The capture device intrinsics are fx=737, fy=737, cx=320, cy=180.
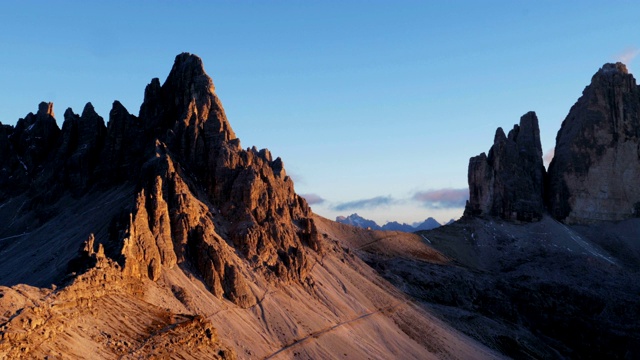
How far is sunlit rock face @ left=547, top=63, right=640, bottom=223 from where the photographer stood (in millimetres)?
161500

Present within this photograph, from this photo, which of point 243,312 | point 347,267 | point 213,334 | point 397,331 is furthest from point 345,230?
point 213,334

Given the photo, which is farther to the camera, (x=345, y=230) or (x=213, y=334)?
(x=345, y=230)

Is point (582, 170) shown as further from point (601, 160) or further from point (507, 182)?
point (507, 182)

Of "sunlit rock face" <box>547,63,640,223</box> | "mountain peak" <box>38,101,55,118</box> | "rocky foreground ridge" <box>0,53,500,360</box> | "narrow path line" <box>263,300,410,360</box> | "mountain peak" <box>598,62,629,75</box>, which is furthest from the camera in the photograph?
"mountain peak" <box>598,62,629,75</box>

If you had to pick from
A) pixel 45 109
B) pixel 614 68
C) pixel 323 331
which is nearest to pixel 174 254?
pixel 323 331

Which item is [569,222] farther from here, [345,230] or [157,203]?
A: [157,203]

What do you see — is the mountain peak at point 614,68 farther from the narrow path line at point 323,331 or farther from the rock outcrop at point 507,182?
the narrow path line at point 323,331

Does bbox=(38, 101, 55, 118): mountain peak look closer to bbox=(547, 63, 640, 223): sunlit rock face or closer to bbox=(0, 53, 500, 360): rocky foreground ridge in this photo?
bbox=(0, 53, 500, 360): rocky foreground ridge

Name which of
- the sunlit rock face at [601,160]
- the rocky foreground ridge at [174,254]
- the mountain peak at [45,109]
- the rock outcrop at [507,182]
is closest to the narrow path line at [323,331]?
the rocky foreground ridge at [174,254]

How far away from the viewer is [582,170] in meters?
163

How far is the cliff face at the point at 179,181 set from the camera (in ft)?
250

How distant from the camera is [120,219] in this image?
72.3 meters

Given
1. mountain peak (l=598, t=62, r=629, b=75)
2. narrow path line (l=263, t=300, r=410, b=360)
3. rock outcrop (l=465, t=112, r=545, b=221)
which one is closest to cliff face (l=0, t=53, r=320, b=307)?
narrow path line (l=263, t=300, r=410, b=360)

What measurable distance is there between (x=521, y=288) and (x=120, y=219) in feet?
259
